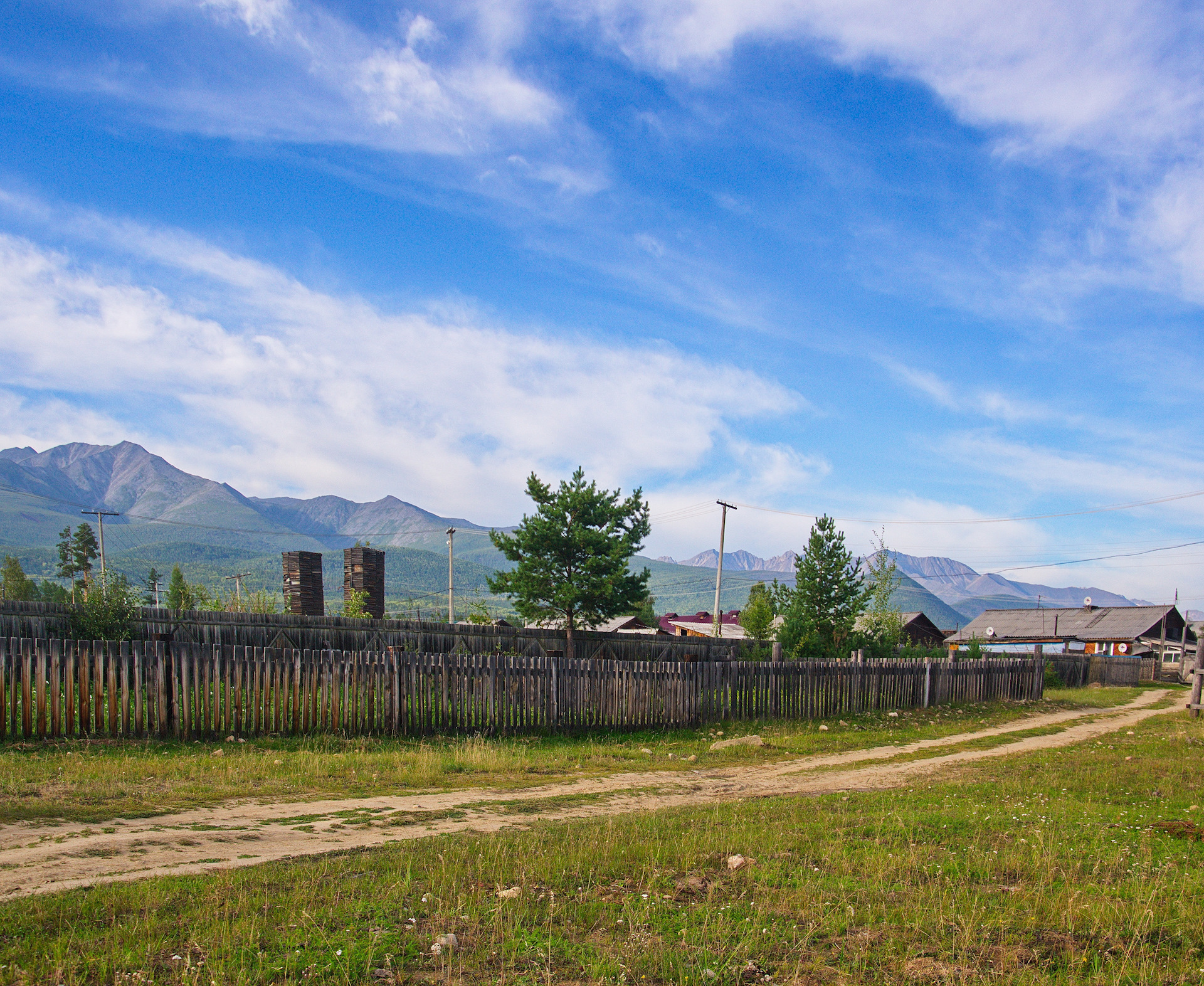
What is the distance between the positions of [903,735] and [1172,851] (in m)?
11.2

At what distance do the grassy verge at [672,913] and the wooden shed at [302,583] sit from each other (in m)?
15.3

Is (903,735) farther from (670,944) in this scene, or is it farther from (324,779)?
(670,944)

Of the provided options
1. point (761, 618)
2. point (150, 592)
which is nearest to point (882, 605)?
point (761, 618)

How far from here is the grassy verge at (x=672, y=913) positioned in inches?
164

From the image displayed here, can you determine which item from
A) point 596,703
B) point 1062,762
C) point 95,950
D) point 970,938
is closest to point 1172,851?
point 970,938

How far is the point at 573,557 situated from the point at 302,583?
9952 mm

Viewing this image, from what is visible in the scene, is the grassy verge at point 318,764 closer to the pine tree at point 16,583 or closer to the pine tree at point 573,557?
the pine tree at point 573,557

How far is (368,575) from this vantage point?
926 inches

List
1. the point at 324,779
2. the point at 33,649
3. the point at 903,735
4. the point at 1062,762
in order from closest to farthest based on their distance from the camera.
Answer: the point at 324,779 → the point at 33,649 → the point at 1062,762 → the point at 903,735

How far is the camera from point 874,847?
6629 mm

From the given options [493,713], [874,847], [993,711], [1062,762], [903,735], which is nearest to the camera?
[874,847]

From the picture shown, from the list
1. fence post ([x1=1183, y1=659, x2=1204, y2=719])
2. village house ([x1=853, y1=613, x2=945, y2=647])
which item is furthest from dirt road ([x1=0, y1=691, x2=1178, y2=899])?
village house ([x1=853, y1=613, x2=945, y2=647])

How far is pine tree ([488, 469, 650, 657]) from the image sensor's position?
27.6 m


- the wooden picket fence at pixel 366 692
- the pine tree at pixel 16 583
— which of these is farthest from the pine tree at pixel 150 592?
the pine tree at pixel 16 583
